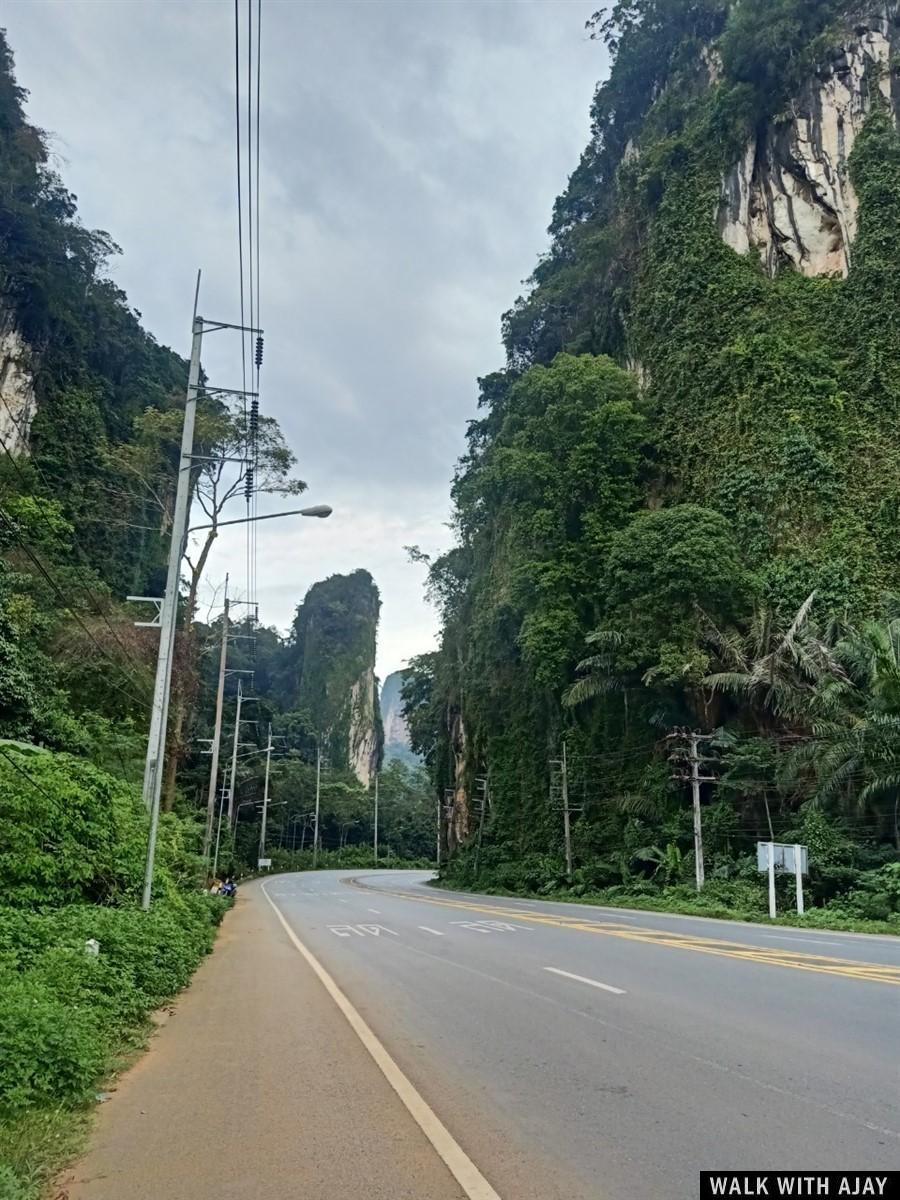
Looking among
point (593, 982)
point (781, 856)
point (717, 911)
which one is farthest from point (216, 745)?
point (593, 982)

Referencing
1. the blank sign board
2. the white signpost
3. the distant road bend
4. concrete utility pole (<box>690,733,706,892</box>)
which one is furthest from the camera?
concrete utility pole (<box>690,733,706,892</box>)

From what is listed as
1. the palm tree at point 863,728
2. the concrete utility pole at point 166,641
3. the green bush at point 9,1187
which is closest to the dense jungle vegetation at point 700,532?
the palm tree at point 863,728

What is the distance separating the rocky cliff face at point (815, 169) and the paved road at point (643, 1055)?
1264 inches

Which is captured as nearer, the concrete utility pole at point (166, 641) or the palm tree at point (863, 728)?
the concrete utility pole at point (166, 641)

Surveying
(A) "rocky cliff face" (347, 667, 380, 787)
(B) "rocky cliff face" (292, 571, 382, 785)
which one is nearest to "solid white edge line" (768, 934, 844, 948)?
(B) "rocky cliff face" (292, 571, 382, 785)

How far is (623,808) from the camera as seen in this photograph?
3203cm

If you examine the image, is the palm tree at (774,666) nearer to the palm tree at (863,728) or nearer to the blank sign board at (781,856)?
the palm tree at (863,728)

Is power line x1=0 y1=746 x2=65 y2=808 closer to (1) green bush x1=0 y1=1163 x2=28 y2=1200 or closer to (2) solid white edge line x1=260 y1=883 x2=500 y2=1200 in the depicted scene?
(2) solid white edge line x1=260 y1=883 x2=500 y2=1200

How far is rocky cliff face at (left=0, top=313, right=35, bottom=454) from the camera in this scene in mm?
41769

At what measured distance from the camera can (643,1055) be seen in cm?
601

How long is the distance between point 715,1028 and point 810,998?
1793 millimetres

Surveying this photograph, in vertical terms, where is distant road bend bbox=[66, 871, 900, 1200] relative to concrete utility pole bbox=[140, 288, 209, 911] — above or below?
below

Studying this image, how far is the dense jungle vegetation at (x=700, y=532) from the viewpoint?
25.4 metres

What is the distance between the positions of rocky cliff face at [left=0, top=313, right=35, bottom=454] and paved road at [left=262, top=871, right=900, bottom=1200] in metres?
37.6
